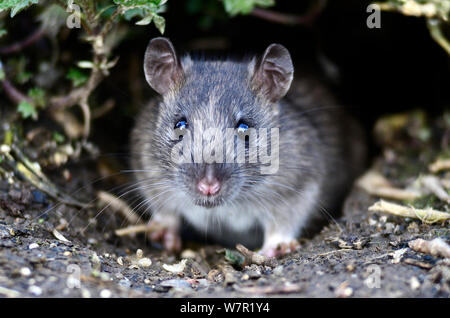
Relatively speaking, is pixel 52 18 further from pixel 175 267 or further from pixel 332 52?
pixel 332 52

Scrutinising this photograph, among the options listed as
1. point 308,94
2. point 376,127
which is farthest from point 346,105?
point 308,94

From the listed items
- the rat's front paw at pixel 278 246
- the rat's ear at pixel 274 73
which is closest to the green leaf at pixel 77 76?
the rat's ear at pixel 274 73

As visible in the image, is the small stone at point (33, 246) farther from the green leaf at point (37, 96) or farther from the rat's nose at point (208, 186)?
the green leaf at point (37, 96)

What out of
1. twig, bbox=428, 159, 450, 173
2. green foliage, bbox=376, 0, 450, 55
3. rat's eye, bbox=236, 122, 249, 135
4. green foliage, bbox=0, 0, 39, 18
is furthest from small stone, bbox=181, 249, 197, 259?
green foliage, bbox=376, 0, 450, 55

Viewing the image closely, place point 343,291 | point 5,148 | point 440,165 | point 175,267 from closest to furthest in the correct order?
point 343,291
point 175,267
point 5,148
point 440,165

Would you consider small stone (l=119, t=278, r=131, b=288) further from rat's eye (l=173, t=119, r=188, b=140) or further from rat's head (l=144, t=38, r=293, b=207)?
rat's eye (l=173, t=119, r=188, b=140)

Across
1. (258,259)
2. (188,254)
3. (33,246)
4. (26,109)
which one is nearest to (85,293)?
(33,246)
